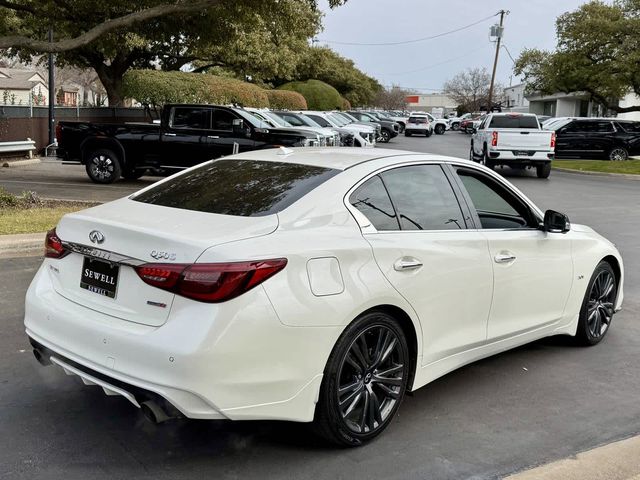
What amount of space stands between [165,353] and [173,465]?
70cm

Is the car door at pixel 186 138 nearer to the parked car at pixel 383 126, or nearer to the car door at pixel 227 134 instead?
the car door at pixel 227 134

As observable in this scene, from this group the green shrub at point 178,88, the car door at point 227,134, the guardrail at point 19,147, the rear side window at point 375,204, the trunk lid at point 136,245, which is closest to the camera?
the trunk lid at point 136,245

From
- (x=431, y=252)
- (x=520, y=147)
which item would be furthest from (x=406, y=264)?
(x=520, y=147)

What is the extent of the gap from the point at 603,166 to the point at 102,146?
665 inches

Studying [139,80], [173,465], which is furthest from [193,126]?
[139,80]

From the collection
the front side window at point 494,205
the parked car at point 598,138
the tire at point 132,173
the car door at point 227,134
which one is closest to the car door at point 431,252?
the front side window at point 494,205

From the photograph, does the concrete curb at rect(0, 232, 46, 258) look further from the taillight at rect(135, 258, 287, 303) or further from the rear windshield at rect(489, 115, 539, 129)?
the rear windshield at rect(489, 115, 539, 129)

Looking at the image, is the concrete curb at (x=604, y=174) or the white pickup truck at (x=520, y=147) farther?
the concrete curb at (x=604, y=174)

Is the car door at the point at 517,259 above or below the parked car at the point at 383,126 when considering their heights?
below

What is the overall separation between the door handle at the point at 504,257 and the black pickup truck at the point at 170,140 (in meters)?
10.4

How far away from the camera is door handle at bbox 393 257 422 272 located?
382cm

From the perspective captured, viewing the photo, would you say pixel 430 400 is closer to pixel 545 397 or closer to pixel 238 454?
pixel 545 397

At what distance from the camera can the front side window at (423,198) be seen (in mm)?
4188

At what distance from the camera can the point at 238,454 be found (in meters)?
3.63
